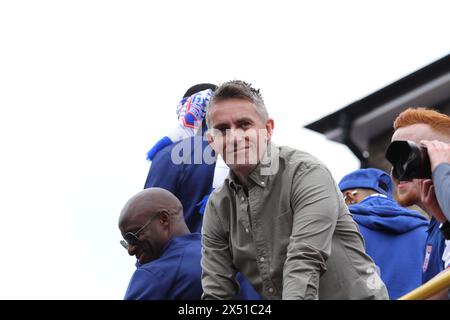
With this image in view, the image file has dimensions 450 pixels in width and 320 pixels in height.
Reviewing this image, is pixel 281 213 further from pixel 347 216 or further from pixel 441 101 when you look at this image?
pixel 441 101

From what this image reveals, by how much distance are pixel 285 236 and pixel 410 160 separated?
2.33ft

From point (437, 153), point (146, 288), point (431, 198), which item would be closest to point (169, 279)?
point (146, 288)

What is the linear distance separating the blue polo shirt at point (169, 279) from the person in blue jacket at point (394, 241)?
1.10 metres

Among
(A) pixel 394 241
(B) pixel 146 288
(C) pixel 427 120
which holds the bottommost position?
(B) pixel 146 288

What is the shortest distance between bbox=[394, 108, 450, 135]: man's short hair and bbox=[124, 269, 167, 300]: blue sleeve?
1.49 meters

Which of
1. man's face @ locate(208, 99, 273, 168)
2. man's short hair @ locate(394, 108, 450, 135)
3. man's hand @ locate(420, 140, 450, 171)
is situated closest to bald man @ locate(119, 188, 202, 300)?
man's face @ locate(208, 99, 273, 168)

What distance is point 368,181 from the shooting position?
6160 mm

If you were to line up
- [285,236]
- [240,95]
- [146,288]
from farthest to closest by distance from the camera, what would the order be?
[146,288]
[240,95]
[285,236]

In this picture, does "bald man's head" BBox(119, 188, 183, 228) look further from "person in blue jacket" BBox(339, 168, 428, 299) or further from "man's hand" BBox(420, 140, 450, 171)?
"man's hand" BBox(420, 140, 450, 171)

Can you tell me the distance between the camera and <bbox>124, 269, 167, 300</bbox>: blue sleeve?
16.1ft

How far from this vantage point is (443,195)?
12.0ft

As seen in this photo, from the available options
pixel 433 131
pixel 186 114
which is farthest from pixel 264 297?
pixel 186 114

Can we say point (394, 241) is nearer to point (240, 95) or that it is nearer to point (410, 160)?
point (240, 95)
